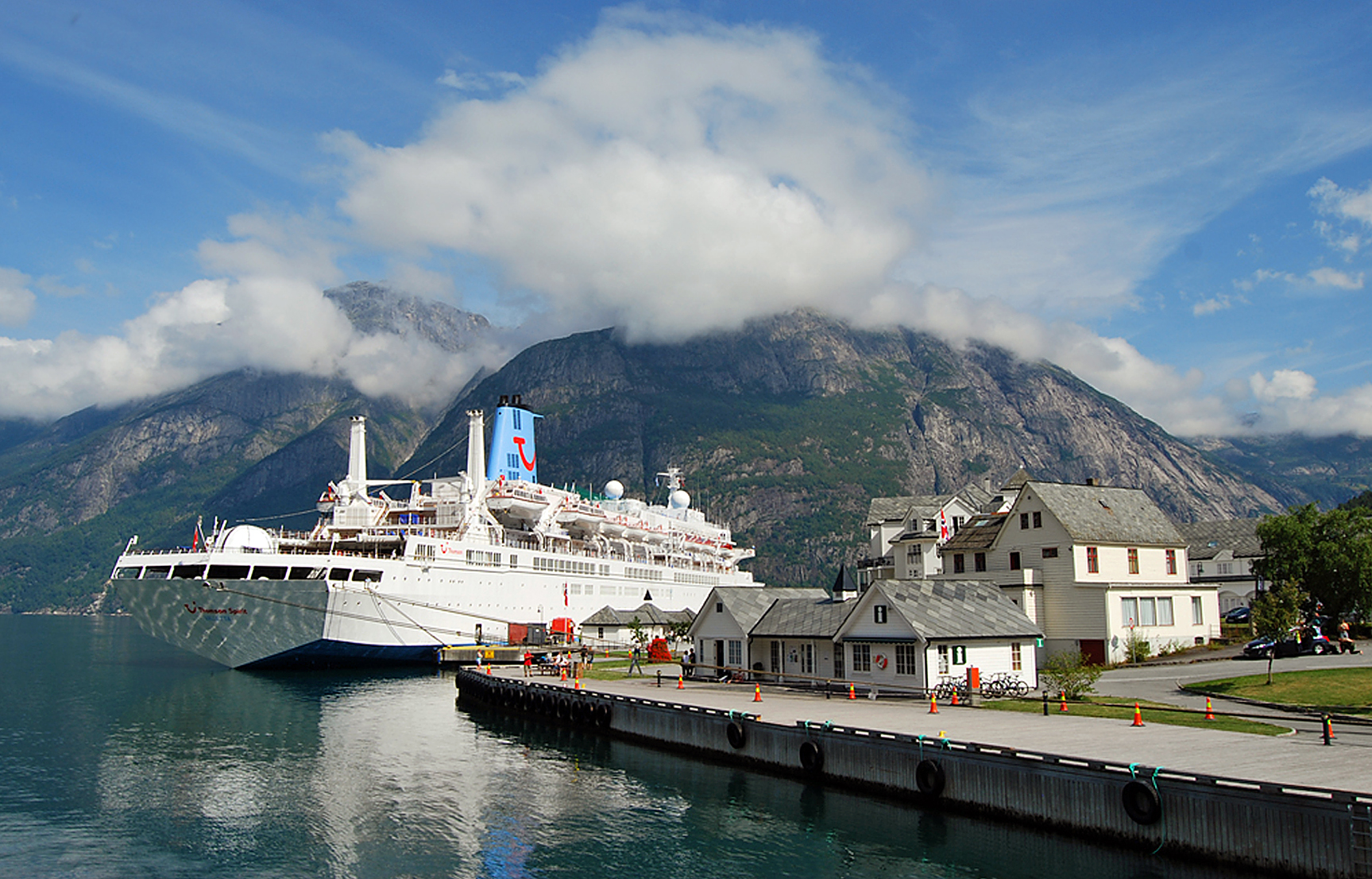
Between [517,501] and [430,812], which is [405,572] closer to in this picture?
[517,501]

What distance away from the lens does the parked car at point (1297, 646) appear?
40.8 m

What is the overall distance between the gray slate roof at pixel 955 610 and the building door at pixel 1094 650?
848cm

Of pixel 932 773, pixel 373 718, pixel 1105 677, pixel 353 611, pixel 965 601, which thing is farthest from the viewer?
pixel 353 611

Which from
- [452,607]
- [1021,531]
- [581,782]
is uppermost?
[1021,531]

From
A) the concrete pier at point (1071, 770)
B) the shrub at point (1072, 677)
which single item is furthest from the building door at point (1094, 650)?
the concrete pier at point (1071, 770)

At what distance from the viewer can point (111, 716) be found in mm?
45531

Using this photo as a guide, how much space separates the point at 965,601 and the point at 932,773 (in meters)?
14.3

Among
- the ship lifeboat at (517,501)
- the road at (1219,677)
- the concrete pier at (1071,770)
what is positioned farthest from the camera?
the ship lifeboat at (517,501)

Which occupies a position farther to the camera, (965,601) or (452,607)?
(452,607)

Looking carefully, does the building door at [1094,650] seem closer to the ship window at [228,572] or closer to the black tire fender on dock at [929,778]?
the black tire fender on dock at [929,778]

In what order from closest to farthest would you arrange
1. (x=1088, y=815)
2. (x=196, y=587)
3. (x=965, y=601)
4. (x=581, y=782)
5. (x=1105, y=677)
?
(x=1088, y=815), (x=581, y=782), (x=965, y=601), (x=1105, y=677), (x=196, y=587)

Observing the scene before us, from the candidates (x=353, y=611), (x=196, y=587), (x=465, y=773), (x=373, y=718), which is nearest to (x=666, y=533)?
(x=353, y=611)

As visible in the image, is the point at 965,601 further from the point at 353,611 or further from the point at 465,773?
the point at 353,611

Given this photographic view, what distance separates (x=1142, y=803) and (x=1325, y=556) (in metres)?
39.8
